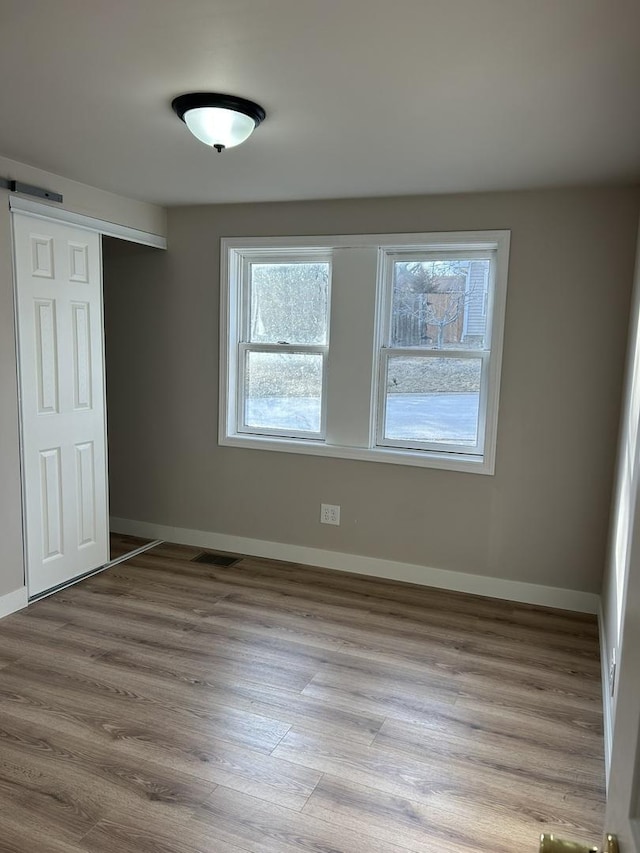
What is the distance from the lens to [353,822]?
192 centimetres

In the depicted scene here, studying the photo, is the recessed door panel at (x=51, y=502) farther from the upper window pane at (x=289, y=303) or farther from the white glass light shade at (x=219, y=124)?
the white glass light shade at (x=219, y=124)

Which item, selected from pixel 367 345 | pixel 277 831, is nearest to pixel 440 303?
pixel 367 345

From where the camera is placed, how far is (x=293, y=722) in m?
2.43

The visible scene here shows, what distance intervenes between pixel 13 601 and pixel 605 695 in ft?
9.59

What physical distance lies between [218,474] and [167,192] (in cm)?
188

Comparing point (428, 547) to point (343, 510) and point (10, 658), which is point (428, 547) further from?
point (10, 658)

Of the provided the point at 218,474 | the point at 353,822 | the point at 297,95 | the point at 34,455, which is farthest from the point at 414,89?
the point at 218,474

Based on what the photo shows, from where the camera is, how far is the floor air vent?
13.6 ft

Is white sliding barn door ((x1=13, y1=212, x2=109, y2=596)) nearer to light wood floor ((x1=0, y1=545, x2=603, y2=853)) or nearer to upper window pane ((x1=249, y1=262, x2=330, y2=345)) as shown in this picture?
light wood floor ((x1=0, y1=545, x2=603, y2=853))

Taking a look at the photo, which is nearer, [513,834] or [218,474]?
[513,834]

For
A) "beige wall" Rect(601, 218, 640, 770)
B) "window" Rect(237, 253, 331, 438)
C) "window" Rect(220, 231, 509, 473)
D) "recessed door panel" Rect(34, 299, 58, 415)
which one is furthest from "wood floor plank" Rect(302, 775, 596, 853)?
"window" Rect(237, 253, 331, 438)

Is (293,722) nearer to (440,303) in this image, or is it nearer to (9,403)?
(9,403)

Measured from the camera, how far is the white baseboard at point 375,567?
358 centimetres

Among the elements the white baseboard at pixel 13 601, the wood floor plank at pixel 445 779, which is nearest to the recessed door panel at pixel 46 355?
the white baseboard at pixel 13 601
